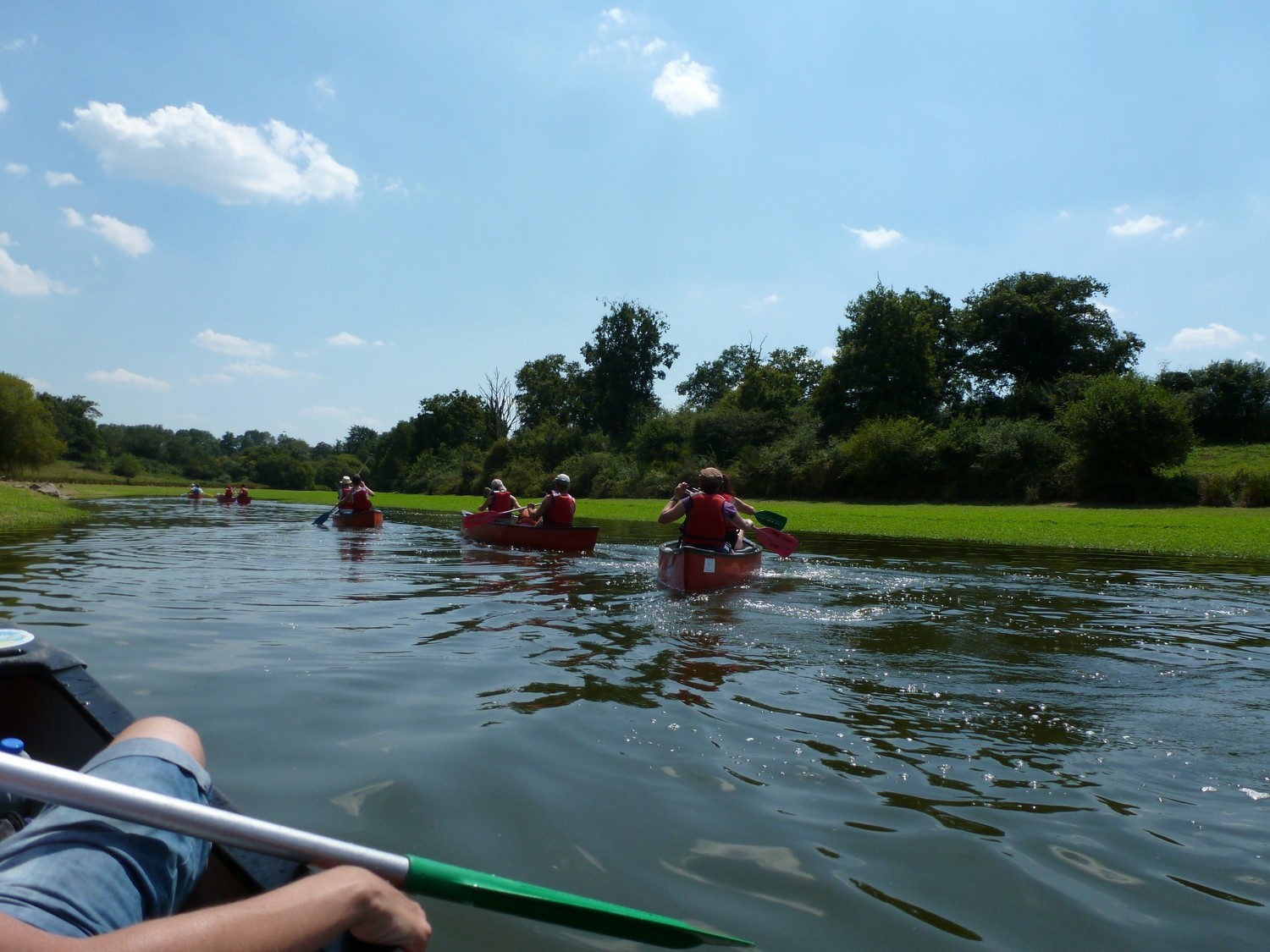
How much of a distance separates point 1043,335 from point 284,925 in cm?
4934

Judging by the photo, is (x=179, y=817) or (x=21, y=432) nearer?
(x=179, y=817)

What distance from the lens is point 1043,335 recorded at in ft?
147

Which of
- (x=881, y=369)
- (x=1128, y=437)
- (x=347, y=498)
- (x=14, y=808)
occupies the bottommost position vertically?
(x=14, y=808)

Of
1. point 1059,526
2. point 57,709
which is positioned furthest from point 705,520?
point 1059,526

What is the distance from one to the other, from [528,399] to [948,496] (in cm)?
4755

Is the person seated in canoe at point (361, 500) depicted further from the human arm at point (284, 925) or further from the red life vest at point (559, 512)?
the human arm at point (284, 925)

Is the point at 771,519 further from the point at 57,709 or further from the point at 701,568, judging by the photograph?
the point at 57,709

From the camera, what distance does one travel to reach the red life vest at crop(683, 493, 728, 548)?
11.0m

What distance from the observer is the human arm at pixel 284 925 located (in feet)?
4.69

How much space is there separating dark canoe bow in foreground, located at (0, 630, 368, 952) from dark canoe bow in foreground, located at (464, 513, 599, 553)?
11.9 m

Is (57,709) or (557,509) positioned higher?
(557,509)

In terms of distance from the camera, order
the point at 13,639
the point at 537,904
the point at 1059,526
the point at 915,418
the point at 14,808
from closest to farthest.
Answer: the point at 537,904 → the point at 14,808 → the point at 13,639 → the point at 1059,526 → the point at 915,418

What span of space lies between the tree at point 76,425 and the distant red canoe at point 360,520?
9326 centimetres

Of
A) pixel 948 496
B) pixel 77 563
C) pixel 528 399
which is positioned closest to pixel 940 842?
pixel 77 563
